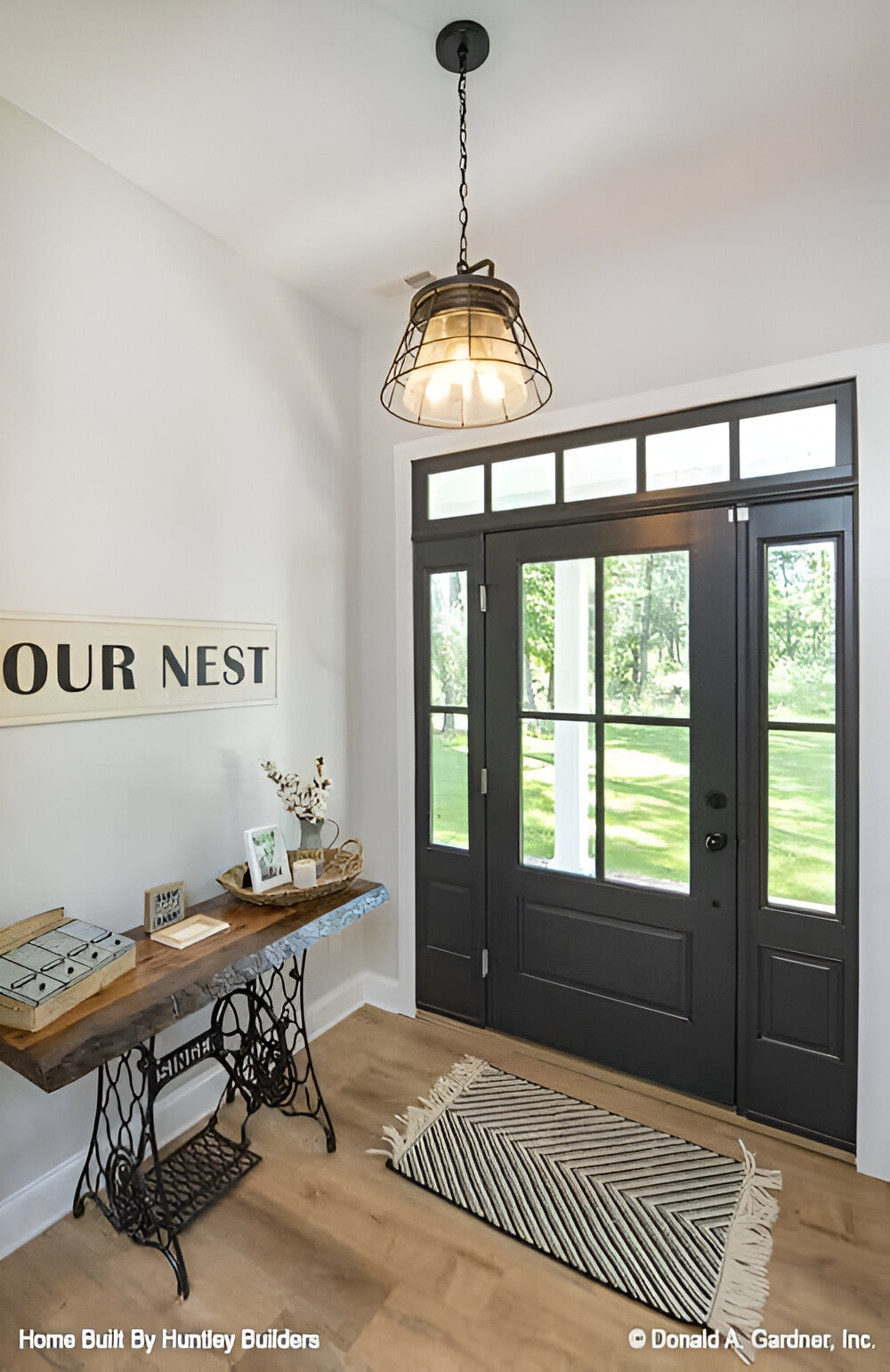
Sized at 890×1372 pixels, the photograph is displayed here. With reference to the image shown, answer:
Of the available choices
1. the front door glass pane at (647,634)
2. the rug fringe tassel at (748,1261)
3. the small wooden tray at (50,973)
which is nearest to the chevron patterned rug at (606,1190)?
the rug fringe tassel at (748,1261)

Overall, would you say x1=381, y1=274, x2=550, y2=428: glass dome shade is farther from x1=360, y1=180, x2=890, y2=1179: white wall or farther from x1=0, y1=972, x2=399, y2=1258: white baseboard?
x1=0, y1=972, x2=399, y2=1258: white baseboard

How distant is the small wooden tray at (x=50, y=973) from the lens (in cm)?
141

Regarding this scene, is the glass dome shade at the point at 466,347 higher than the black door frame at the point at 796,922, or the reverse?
the glass dome shade at the point at 466,347

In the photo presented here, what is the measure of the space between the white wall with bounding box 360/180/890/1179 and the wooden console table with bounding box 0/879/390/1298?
764 mm

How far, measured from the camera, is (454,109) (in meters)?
1.72

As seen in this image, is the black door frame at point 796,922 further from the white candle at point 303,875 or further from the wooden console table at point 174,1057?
the white candle at point 303,875

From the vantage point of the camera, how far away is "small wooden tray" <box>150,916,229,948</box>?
1.83 m

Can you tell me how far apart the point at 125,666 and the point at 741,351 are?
2.12 m

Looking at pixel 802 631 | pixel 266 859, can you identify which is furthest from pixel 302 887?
pixel 802 631

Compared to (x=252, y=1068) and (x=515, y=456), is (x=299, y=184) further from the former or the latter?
(x=252, y=1068)

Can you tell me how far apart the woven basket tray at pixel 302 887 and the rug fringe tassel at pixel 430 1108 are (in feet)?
2.53

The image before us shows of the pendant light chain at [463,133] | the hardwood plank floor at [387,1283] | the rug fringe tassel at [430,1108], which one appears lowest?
the hardwood plank floor at [387,1283]

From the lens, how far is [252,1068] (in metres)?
2.13

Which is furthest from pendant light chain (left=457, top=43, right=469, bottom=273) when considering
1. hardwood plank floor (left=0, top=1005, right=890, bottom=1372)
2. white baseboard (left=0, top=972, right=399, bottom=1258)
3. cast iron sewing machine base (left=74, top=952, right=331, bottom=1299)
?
white baseboard (left=0, top=972, right=399, bottom=1258)
